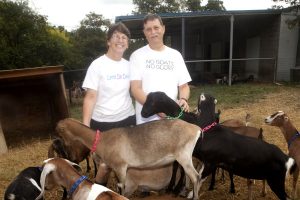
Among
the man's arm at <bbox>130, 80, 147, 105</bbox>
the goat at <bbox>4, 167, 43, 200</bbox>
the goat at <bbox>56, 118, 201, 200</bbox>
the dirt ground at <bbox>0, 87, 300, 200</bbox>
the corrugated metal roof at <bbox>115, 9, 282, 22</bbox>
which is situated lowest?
the dirt ground at <bbox>0, 87, 300, 200</bbox>

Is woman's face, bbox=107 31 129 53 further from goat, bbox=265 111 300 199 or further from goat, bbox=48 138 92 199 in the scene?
goat, bbox=265 111 300 199

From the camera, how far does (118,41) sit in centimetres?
416

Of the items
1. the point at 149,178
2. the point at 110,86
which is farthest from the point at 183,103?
the point at 149,178

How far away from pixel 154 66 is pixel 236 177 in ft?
9.36

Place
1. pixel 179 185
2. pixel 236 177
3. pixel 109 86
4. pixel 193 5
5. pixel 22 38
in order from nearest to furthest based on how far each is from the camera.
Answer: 1. pixel 109 86
2. pixel 179 185
3. pixel 236 177
4. pixel 22 38
5. pixel 193 5

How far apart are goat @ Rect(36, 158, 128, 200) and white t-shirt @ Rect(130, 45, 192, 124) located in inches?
54.7

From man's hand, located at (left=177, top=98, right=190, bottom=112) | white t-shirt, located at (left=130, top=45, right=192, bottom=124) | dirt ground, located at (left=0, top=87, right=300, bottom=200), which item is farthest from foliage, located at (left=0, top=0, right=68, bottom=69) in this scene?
man's hand, located at (left=177, top=98, right=190, bottom=112)

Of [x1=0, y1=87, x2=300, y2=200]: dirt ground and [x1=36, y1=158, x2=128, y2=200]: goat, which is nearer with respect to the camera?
[x1=36, y1=158, x2=128, y2=200]: goat

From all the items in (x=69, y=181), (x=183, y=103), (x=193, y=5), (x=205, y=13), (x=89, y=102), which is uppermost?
(x=193, y=5)

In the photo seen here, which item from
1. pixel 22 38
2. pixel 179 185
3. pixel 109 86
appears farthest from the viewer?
pixel 22 38

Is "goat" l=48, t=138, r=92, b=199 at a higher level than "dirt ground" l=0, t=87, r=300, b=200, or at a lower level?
higher

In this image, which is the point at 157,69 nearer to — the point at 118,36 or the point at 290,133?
the point at 118,36

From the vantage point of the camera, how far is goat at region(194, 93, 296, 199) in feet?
13.4

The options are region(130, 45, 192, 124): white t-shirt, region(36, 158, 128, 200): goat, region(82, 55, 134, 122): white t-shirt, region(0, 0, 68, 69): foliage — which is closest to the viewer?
region(36, 158, 128, 200): goat
